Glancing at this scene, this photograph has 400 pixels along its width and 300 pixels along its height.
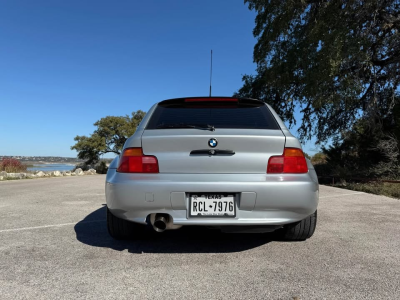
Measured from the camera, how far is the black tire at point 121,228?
2971 millimetres

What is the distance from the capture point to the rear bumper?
2.47 m

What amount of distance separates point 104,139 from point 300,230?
3120 cm

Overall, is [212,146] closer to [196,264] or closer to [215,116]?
[215,116]

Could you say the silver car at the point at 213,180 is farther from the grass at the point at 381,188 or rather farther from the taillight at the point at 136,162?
the grass at the point at 381,188

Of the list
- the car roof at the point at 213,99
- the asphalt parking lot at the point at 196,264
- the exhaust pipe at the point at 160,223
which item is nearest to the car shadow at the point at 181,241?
the asphalt parking lot at the point at 196,264

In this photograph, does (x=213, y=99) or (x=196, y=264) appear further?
(x=213, y=99)

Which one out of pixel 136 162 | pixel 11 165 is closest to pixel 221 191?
pixel 136 162

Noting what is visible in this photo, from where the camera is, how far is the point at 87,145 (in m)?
31.0

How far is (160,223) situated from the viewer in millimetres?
2537

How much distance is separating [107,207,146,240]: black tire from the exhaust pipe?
0.52 meters

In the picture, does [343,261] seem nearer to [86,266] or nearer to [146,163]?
[146,163]

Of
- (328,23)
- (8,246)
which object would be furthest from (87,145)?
(8,246)

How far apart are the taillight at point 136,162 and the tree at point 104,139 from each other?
29802mm

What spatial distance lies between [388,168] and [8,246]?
11095 mm
